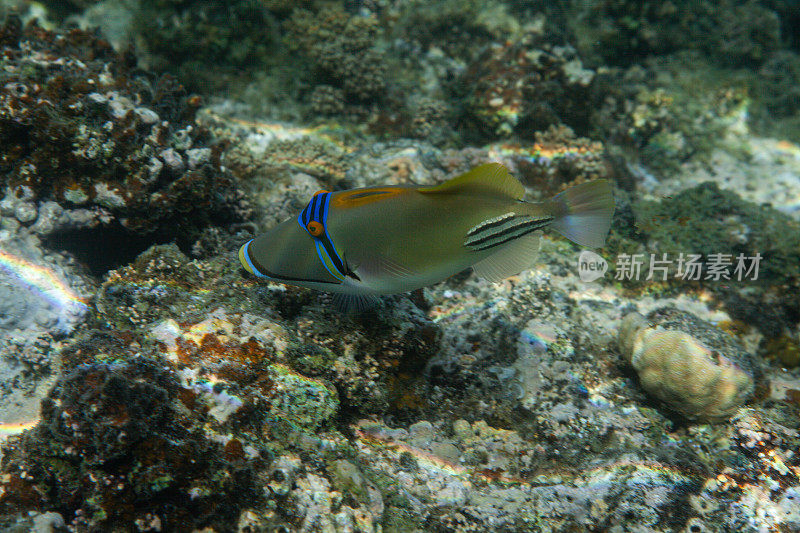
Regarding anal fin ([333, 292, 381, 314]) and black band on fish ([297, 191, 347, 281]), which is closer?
black band on fish ([297, 191, 347, 281])

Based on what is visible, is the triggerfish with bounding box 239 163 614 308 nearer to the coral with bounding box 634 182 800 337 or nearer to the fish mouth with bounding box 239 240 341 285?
the fish mouth with bounding box 239 240 341 285

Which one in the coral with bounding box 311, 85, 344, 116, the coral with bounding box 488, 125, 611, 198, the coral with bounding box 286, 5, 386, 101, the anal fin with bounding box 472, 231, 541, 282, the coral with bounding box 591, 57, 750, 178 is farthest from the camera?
the coral with bounding box 591, 57, 750, 178

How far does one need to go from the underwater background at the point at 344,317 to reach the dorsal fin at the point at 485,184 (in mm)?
1060

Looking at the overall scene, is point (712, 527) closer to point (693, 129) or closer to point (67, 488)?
point (67, 488)

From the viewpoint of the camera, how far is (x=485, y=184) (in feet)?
7.66

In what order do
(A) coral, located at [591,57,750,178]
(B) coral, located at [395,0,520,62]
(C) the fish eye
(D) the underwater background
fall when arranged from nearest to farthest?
(C) the fish eye → (D) the underwater background → (A) coral, located at [591,57,750,178] → (B) coral, located at [395,0,520,62]

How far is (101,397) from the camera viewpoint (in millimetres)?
2068

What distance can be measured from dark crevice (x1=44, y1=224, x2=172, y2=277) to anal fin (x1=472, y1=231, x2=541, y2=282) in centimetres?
284

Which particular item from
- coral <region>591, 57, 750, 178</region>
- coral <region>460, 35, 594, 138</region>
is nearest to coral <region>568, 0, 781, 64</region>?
coral <region>591, 57, 750, 178</region>

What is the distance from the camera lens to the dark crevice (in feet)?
12.5

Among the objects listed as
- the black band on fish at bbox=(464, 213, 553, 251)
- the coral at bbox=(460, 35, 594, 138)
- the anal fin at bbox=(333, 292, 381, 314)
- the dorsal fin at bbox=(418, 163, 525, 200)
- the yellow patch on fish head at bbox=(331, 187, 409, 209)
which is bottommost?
the anal fin at bbox=(333, 292, 381, 314)

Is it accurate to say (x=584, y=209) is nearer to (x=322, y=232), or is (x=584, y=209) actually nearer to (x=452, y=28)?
(x=322, y=232)

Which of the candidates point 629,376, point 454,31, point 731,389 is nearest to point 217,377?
point 629,376

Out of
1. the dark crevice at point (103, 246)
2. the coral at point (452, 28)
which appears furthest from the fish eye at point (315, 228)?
the coral at point (452, 28)
